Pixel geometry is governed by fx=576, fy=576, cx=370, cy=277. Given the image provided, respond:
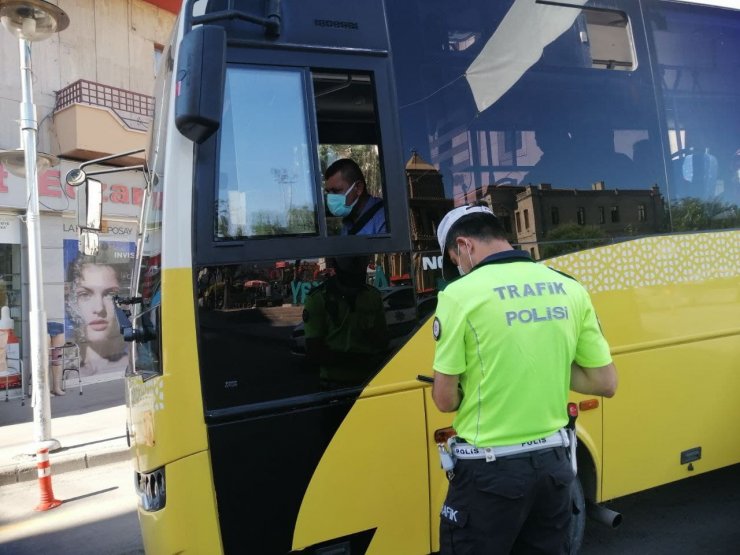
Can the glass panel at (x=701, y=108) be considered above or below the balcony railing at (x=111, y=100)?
below

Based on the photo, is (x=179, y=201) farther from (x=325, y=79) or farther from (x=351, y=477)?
(x=351, y=477)

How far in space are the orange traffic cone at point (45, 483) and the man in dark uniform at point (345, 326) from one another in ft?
13.2

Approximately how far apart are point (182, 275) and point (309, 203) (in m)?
0.68

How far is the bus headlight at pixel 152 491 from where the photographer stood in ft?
8.72

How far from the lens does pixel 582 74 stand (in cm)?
361

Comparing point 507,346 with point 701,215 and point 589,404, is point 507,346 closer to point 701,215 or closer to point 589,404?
point 589,404

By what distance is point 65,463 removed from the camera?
670 centimetres

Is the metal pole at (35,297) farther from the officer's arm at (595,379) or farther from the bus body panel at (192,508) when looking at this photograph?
the officer's arm at (595,379)

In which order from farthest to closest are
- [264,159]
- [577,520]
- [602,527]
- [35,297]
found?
[35,297]
[602,527]
[577,520]
[264,159]

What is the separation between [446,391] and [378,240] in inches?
40.0

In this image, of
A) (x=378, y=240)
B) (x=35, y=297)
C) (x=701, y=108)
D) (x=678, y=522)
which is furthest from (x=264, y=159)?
(x=35, y=297)

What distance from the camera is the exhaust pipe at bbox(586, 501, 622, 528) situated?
3318 millimetres

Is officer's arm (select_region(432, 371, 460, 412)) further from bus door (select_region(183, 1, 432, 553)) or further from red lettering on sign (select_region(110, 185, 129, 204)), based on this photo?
red lettering on sign (select_region(110, 185, 129, 204))

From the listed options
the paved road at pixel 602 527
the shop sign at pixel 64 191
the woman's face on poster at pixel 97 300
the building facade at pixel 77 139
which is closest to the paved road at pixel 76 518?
the paved road at pixel 602 527
